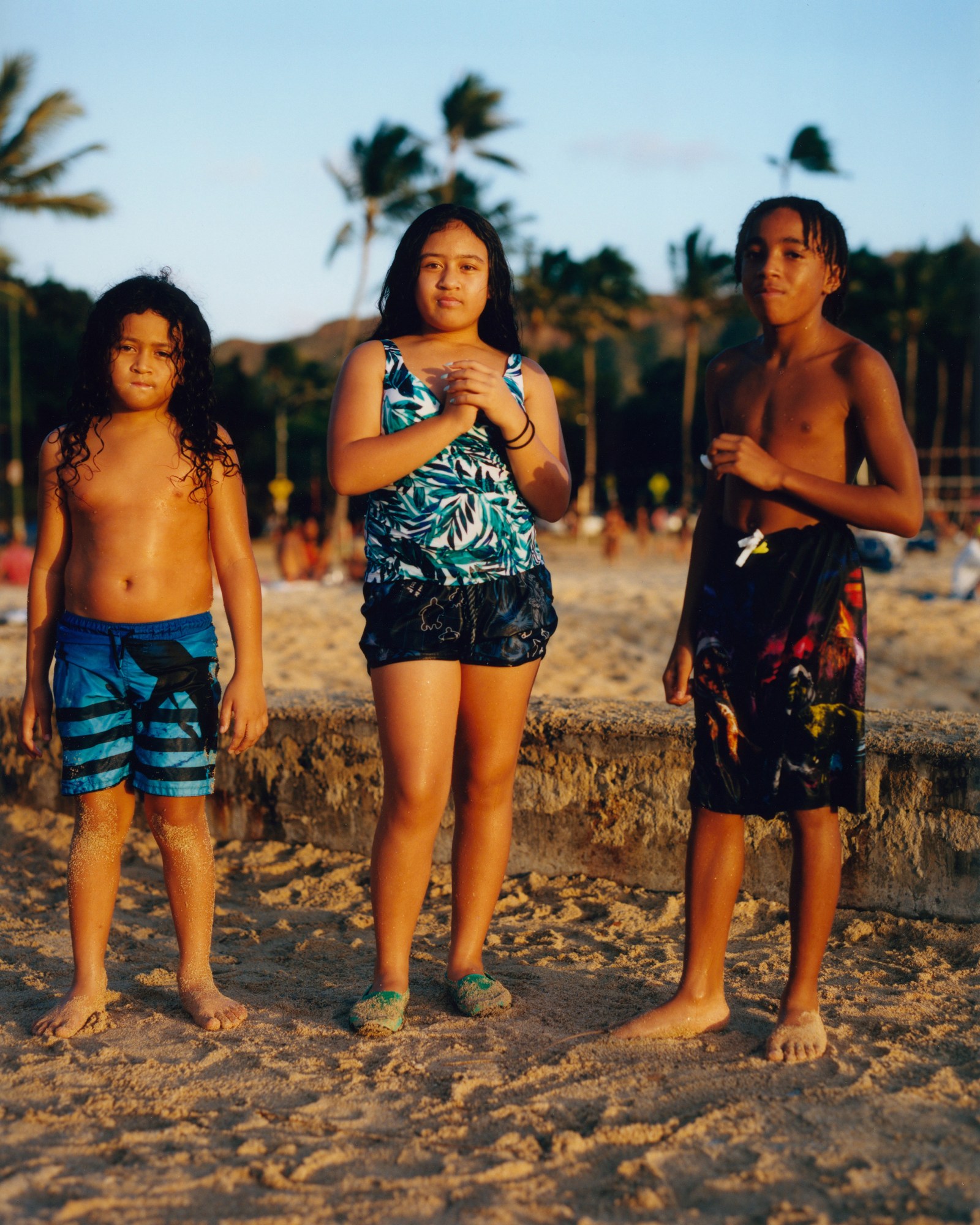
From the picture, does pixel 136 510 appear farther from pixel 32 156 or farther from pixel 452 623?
pixel 32 156

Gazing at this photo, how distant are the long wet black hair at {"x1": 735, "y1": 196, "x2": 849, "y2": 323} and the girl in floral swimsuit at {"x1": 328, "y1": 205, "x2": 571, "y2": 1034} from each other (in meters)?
0.59

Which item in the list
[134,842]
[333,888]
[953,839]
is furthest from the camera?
[134,842]

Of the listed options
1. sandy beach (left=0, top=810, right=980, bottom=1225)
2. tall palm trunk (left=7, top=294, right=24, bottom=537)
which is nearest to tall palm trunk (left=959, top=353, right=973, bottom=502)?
tall palm trunk (left=7, top=294, right=24, bottom=537)

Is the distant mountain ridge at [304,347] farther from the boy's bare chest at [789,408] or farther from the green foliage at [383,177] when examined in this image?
the boy's bare chest at [789,408]

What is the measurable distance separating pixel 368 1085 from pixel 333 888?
1.52 m

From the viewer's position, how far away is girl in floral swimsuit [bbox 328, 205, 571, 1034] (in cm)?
262

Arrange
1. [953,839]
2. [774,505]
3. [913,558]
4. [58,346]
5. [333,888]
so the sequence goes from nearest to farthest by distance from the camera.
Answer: [774,505] < [953,839] < [333,888] < [913,558] < [58,346]

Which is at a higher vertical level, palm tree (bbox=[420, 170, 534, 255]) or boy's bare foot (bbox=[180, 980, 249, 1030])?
palm tree (bbox=[420, 170, 534, 255])

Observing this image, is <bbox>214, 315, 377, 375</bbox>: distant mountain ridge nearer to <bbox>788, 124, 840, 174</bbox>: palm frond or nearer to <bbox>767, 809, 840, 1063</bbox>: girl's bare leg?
<bbox>788, 124, 840, 174</bbox>: palm frond

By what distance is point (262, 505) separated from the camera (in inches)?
1876

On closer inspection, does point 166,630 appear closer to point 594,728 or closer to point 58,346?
point 594,728

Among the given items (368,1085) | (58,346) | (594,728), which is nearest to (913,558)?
(594,728)

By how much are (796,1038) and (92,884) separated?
1.63 meters

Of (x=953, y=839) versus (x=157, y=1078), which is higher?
(x=953, y=839)
